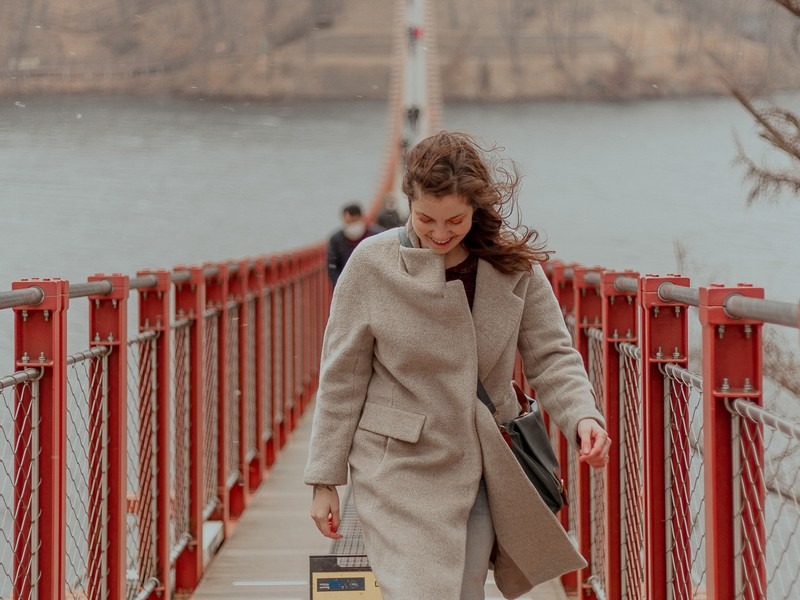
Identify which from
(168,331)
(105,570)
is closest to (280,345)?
(168,331)

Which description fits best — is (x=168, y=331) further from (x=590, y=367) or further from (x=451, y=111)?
(x=451, y=111)

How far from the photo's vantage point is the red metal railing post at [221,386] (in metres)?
4.63

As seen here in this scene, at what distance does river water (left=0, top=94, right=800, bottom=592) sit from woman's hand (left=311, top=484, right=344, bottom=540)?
72.4 ft

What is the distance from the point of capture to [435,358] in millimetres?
2039

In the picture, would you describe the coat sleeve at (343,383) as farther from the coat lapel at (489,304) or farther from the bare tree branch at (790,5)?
the bare tree branch at (790,5)

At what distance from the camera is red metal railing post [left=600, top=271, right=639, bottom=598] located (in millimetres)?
3133

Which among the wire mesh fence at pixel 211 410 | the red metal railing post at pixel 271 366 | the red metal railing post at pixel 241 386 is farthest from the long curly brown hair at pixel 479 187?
the red metal railing post at pixel 271 366

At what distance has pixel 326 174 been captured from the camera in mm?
59500

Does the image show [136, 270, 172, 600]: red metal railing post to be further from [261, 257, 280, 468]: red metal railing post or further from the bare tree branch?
the bare tree branch

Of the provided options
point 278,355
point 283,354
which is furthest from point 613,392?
point 283,354

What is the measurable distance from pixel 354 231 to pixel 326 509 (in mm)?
4825

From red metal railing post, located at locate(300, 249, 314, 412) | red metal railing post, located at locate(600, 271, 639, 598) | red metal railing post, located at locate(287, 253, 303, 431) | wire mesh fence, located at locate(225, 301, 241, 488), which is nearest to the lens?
red metal railing post, located at locate(600, 271, 639, 598)

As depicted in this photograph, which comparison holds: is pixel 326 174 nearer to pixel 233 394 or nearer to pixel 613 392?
pixel 233 394

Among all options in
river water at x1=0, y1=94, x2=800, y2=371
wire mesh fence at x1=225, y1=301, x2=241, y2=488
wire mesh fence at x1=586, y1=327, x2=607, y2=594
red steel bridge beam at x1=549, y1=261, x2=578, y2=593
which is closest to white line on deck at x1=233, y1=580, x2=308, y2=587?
wire mesh fence at x1=225, y1=301, x2=241, y2=488
